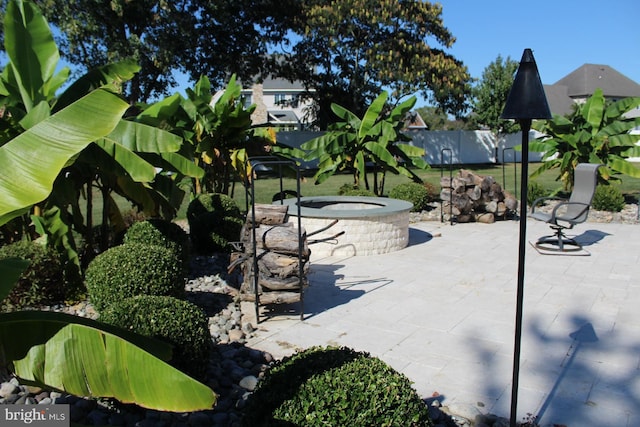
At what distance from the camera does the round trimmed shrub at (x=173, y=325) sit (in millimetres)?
4094

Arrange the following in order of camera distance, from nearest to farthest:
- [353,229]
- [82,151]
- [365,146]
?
[82,151] < [353,229] < [365,146]

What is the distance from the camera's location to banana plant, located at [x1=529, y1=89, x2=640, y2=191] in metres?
13.4

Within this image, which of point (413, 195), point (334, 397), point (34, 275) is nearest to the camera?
point (334, 397)

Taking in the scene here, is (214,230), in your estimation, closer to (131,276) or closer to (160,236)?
(160,236)

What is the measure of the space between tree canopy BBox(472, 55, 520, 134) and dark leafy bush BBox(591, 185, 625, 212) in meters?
21.5

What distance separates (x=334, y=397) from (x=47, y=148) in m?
1.82

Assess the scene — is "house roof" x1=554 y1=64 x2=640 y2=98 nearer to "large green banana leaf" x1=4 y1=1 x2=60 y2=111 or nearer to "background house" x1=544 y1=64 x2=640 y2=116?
"background house" x1=544 y1=64 x2=640 y2=116

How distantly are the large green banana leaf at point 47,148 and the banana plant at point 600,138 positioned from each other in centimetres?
1338

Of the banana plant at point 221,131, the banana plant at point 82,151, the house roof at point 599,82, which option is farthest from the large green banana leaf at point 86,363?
the house roof at point 599,82

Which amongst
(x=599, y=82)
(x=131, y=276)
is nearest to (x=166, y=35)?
(x=131, y=276)

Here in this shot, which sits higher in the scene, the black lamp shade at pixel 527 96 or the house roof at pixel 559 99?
the house roof at pixel 559 99

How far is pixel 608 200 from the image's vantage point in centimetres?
1299

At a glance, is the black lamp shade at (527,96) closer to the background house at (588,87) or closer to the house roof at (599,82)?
the background house at (588,87)

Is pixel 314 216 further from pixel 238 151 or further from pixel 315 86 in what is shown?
pixel 315 86
